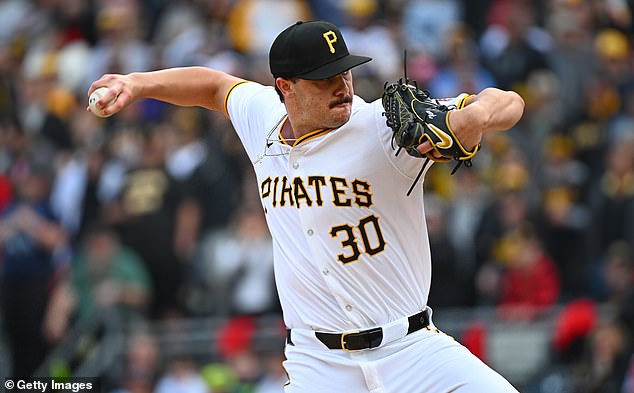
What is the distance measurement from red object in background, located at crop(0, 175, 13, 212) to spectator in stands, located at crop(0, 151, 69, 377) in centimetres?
35

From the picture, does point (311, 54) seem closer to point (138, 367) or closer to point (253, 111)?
point (253, 111)

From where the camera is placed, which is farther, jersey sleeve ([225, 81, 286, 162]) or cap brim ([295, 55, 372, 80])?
jersey sleeve ([225, 81, 286, 162])

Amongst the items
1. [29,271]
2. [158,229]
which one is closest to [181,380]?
[158,229]

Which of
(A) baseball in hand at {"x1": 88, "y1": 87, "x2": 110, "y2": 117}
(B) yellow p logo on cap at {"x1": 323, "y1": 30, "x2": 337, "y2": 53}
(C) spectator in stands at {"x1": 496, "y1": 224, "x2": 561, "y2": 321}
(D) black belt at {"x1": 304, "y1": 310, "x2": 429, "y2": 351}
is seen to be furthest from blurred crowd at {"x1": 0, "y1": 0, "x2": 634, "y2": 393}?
(A) baseball in hand at {"x1": 88, "y1": 87, "x2": 110, "y2": 117}

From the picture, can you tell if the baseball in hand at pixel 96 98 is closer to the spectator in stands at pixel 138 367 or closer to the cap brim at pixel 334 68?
the cap brim at pixel 334 68

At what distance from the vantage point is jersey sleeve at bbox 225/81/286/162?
239 inches

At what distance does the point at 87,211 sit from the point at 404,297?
24.6ft

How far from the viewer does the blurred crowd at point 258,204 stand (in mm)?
11312

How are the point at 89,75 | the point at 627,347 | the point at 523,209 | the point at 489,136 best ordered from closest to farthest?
the point at 627,347 → the point at 523,209 → the point at 489,136 → the point at 89,75

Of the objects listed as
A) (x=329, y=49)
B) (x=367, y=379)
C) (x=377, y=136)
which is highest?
(x=329, y=49)

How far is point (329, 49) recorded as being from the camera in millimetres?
5559

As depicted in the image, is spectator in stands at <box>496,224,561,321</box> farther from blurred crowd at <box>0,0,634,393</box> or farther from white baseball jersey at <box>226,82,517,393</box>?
white baseball jersey at <box>226,82,517,393</box>

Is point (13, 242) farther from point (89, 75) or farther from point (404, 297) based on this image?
point (404, 297)

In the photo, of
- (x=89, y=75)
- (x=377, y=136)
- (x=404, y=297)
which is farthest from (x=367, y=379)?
(x=89, y=75)
